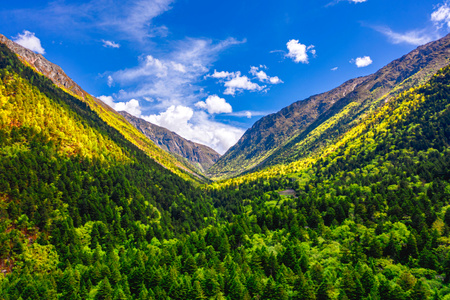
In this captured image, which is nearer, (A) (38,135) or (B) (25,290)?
(B) (25,290)

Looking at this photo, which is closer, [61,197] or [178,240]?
[178,240]

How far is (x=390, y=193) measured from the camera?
116188 millimetres

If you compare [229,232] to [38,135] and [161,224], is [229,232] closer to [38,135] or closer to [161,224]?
[161,224]

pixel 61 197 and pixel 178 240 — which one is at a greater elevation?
pixel 61 197

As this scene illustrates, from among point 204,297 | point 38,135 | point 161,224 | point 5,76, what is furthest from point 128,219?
point 5,76

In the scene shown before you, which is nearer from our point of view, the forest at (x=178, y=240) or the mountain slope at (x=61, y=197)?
the forest at (x=178, y=240)

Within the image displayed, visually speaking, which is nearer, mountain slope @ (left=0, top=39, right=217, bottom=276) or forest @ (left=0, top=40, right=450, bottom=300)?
forest @ (left=0, top=40, right=450, bottom=300)

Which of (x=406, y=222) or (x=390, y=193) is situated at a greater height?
(x=390, y=193)

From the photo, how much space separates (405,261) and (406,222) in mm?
24179

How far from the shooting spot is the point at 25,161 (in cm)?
11744

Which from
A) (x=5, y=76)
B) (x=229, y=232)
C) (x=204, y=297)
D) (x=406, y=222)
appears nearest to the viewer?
(x=204, y=297)

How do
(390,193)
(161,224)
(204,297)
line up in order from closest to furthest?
(204,297), (390,193), (161,224)

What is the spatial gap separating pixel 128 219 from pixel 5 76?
154126 millimetres

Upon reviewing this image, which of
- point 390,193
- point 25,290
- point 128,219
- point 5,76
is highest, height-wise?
point 5,76
